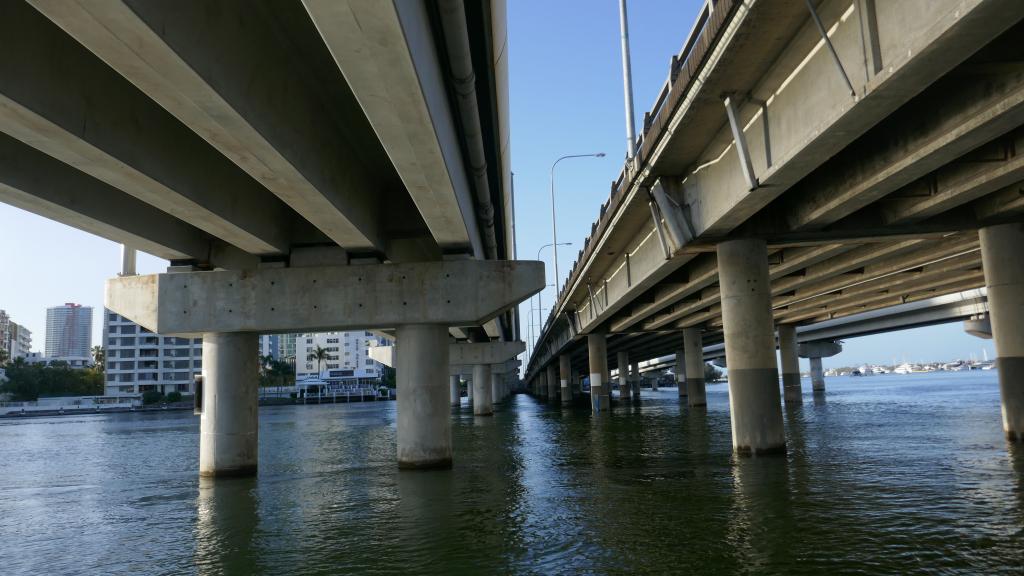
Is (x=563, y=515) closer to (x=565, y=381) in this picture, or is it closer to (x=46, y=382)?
(x=565, y=381)

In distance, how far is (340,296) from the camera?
65.0 feet

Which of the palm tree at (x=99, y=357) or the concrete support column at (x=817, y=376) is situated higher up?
the palm tree at (x=99, y=357)

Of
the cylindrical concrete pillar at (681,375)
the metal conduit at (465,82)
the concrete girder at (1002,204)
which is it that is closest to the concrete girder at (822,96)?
the metal conduit at (465,82)

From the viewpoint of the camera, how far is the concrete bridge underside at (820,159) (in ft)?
33.2

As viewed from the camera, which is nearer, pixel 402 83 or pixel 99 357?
pixel 402 83

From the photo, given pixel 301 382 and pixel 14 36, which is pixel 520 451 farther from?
pixel 301 382

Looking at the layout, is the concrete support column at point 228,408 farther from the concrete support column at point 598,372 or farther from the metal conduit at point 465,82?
the concrete support column at point 598,372

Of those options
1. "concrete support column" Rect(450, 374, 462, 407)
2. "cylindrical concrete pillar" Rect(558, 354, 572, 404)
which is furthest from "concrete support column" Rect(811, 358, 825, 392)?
"concrete support column" Rect(450, 374, 462, 407)

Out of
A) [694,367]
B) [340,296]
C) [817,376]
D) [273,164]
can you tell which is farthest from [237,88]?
[817,376]

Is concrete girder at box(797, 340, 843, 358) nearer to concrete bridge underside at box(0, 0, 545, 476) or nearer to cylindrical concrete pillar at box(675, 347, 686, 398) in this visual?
cylindrical concrete pillar at box(675, 347, 686, 398)

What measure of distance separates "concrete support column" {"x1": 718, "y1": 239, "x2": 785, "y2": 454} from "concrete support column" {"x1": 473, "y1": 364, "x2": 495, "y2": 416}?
4086 centimetres

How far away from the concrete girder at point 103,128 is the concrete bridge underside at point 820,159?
9150mm

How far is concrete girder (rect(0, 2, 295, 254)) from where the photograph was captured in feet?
28.6

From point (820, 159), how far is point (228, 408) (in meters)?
15.4
